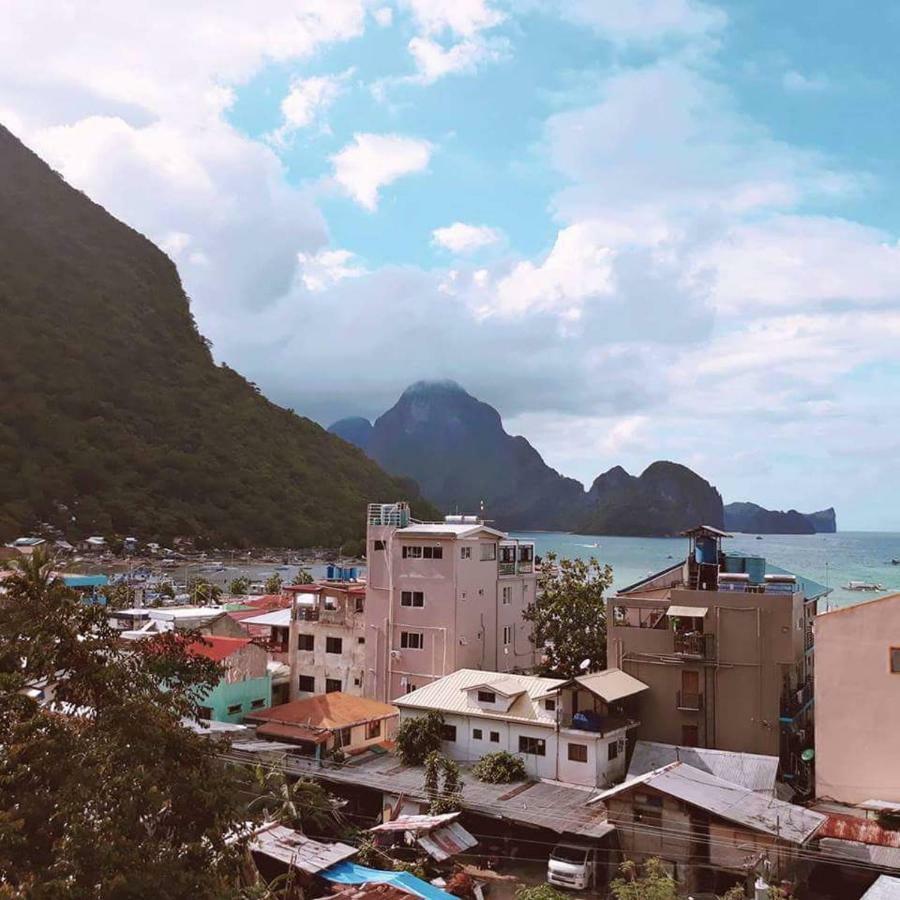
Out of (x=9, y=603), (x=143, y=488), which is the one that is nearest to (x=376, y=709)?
(x=9, y=603)

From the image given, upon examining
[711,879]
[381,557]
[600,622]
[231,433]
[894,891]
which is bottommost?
[711,879]

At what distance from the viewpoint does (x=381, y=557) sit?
36.5 meters

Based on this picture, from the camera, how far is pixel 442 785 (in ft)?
86.9

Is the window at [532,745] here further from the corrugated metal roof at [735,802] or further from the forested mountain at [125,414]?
the forested mountain at [125,414]

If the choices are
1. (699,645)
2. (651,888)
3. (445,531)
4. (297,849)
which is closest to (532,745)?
(699,645)

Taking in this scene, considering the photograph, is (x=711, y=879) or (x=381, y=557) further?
(x=381, y=557)

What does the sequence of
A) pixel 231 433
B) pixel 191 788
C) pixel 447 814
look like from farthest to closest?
pixel 231 433 < pixel 447 814 < pixel 191 788

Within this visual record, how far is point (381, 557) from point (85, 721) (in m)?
24.3

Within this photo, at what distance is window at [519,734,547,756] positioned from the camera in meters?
27.9

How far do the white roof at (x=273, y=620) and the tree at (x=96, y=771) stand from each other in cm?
2806

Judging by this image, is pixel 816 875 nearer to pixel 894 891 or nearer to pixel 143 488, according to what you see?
pixel 894 891

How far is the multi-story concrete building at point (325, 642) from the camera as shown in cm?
3709

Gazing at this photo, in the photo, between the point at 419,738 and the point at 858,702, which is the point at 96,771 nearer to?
the point at 419,738

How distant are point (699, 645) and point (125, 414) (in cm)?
12256
